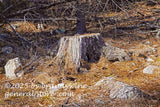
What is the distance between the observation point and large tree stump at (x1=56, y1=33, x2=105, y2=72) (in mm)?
4289

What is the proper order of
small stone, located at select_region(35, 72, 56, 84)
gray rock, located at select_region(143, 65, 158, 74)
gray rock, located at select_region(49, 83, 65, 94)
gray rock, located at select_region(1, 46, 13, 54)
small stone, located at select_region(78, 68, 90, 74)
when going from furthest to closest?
1. gray rock, located at select_region(1, 46, 13, 54)
2. small stone, located at select_region(78, 68, 90, 74)
3. gray rock, located at select_region(143, 65, 158, 74)
4. small stone, located at select_region(35, 72, 56, 84)
5. gray rock, located at select_region(49, 83, 65, 94)

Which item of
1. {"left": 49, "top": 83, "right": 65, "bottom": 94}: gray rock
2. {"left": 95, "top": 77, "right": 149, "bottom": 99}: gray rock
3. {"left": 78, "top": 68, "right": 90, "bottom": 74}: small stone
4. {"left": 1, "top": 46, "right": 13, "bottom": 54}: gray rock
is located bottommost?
{"left": 1, "top": 46, "right": 13, "bottom": 54}: gray rock

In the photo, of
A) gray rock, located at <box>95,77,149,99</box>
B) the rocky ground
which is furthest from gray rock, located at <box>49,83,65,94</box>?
gray rock, located at <box>95,77,149,99</box>

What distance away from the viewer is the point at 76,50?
431cm

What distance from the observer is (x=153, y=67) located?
13.1 ft

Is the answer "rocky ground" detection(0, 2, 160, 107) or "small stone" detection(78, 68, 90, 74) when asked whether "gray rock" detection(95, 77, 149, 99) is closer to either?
"rocky ground" detection(0, 2, 160, 107)

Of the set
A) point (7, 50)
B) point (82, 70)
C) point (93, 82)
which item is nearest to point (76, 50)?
point (82, 70)

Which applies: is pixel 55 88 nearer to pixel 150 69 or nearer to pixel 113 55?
pixel 113 55

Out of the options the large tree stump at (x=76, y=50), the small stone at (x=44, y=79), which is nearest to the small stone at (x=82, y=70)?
the large tree stump at (x=76, y=50)

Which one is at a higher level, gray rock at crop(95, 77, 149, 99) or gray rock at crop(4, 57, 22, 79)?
gray rock at crop(95, 77, 149, 99)

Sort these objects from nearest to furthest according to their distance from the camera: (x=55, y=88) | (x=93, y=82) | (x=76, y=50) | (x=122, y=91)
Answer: (x=122, y=91) < (x=55, y=88) < (x=93, y=82) < (x=76, y=50)

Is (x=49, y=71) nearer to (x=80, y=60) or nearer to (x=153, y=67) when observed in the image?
(x=80, y=60)

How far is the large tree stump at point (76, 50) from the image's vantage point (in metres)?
4.29

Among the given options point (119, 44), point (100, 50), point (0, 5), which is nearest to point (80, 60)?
point (100, 50)
